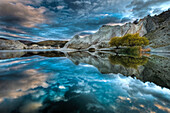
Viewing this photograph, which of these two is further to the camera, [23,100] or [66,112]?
[23,100]

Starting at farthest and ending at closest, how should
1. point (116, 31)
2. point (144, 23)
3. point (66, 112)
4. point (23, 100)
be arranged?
point (116, 31) → point (144, 23) → point (23, 100) → point (66, 112)

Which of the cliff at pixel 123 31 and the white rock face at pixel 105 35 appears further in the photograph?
the white rock face at pixel 105 35

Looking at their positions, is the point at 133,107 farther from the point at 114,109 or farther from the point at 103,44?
the point at 103,44

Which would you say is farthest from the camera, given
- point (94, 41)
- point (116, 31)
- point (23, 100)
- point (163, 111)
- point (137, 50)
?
point (94, 41)

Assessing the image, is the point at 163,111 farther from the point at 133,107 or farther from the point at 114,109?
the point at 114,109

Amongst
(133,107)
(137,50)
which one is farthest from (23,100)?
(137,50)

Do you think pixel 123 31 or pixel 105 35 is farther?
pixel 105 35

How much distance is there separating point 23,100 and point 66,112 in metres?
1.71

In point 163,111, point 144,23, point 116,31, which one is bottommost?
point 163,111

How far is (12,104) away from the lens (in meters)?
2.73

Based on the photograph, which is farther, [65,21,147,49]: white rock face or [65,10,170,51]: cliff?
[65,21,147,49]: white rock face

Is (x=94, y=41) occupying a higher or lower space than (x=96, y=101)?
higher

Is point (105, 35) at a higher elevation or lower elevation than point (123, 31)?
lower

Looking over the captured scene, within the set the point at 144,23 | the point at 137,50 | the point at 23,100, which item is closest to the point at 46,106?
the point at 23,100
